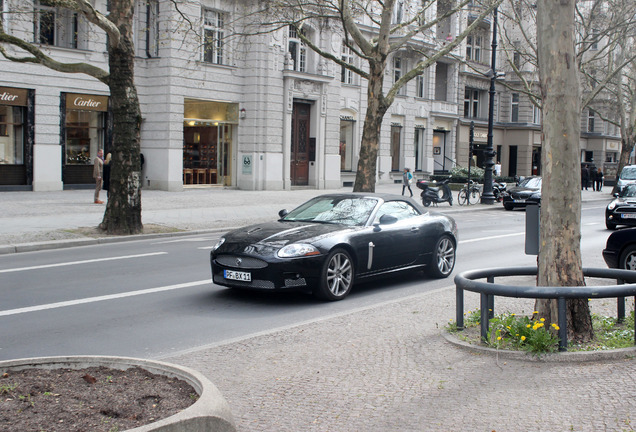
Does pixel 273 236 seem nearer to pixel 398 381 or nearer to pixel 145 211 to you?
pixel 398 381

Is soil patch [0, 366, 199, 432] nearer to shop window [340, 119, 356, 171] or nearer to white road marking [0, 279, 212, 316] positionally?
white road marking [0, 279, 212, 316]

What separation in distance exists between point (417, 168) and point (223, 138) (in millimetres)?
17376

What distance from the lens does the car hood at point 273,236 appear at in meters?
9.12

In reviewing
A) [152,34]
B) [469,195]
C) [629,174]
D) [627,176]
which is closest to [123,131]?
[152,34]

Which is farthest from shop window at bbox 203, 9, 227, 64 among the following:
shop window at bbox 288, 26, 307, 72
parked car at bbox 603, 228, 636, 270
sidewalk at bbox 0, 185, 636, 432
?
sidewalk at bbox 0, 185, 636, 432

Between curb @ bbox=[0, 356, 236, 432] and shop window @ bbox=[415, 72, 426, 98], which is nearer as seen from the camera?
curb @ bbox=[0, 356, 236, 432]

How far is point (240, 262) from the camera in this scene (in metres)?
9.11

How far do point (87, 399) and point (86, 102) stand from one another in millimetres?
26314

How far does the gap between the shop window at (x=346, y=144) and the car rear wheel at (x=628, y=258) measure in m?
29.8

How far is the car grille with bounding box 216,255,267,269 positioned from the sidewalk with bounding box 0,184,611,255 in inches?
264

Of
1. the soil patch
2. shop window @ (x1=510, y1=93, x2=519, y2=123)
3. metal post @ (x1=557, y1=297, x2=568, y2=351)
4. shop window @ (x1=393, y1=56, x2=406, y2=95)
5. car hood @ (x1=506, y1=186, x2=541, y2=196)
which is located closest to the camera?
the soil patch

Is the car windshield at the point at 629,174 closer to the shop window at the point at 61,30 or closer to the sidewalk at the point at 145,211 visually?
the sidewalk at the point at 145,211

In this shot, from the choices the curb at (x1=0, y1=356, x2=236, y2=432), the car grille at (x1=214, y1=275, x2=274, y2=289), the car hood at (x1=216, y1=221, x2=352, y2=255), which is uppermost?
the car hood at (x1=216, y1=221, x2=352, y2=255)

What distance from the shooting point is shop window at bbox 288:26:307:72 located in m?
35.0
